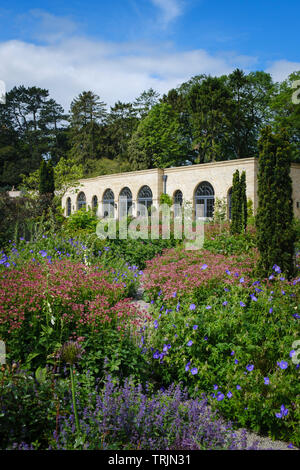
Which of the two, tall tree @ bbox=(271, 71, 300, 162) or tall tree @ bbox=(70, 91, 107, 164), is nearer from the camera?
tall tree @ bbox=(271, 71, 300, 162)

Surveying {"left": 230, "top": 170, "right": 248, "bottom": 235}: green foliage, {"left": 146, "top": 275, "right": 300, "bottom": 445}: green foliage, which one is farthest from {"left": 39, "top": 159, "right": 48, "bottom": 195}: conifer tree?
{"left": 146, "top": 275, "right": 300, "bottom": 445}: green foliage

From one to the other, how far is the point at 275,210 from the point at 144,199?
20.6m

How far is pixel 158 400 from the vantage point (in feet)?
8.20

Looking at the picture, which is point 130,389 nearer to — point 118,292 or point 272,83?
point 118,292

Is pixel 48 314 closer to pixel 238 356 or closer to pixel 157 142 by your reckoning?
A: pixel 238 356

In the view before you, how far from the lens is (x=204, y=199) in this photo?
875 inches

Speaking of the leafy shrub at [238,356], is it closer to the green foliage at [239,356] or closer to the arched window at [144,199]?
the green foliage at [239,356]

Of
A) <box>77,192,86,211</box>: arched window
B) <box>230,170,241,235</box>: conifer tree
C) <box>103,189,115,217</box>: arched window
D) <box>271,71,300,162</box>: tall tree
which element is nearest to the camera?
<box>230,170,241,235</box>: conifer tree

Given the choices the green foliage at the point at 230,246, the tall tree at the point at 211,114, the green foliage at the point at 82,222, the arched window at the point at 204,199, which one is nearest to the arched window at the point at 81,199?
the tall tree at the point at 211,114

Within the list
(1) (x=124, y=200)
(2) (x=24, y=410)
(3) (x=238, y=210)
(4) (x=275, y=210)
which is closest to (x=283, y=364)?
(2) (x=24, y=410)

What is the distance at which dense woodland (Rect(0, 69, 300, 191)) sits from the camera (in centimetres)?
3059

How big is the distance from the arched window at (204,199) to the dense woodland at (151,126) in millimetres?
7316

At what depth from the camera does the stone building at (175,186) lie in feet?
67.4

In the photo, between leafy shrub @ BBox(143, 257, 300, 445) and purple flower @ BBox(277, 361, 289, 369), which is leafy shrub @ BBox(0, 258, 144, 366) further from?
purple flower @ BBox(277, 361, 289, 369)
